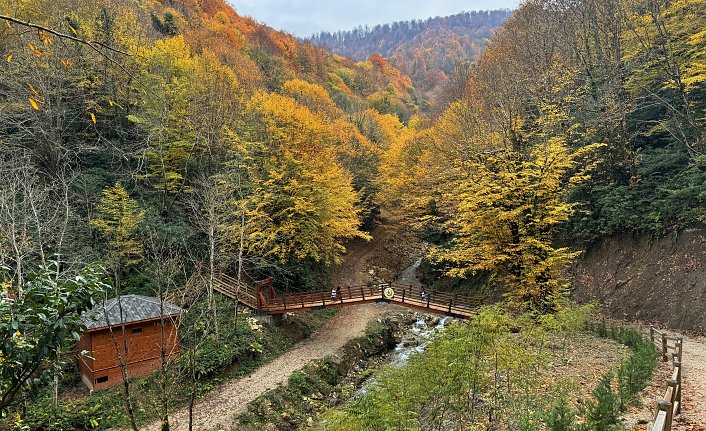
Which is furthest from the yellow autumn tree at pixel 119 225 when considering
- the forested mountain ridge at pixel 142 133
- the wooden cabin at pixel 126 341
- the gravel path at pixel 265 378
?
the gravel path at pixel 265 378

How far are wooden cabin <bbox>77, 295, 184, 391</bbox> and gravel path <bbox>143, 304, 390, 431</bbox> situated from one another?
2174 mm

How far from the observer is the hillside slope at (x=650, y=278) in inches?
632

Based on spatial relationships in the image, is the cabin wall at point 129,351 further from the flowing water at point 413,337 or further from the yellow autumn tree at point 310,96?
the yellow autumn tree at point 310,96

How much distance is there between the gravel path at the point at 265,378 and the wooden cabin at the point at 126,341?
7.13 feet

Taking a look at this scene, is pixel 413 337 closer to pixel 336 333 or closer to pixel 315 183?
pixel 336 333

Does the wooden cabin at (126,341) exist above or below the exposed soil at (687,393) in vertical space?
below

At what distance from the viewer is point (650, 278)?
58.3 feet

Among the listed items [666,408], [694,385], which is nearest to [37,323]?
[666,408]

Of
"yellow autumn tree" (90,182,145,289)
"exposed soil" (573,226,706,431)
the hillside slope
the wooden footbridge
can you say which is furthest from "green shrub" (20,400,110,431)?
the hillside slope

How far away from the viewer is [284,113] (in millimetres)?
23125

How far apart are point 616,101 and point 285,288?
70.2 feet

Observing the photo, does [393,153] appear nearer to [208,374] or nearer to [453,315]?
[453,315]

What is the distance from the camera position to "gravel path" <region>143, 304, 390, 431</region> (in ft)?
41.1

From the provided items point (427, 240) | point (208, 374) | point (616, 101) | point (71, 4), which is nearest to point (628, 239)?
point (616, 101)
